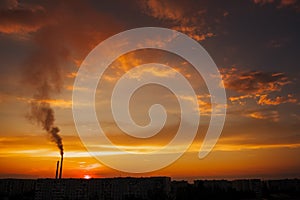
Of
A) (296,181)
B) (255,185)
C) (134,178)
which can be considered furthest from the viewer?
(296,181)

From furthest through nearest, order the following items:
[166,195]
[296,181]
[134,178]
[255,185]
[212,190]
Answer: [296,181], [255,185], [212,190], [134,178], [166,195]

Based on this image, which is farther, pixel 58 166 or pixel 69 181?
pixel 58 166

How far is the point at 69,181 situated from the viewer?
5347 centimetres

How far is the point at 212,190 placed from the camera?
192 ft

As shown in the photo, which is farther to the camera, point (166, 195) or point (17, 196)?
point (17, 196)

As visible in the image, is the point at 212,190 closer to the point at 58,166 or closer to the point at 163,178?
the point at 163,178

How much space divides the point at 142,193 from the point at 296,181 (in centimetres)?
Answer: 4246

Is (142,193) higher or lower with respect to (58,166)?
lower

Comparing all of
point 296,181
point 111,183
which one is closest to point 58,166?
point 111,183

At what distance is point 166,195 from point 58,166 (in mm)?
23417

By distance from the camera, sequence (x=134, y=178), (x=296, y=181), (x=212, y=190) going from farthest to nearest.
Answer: (x=296, y=181) < (x=212, y=190) < (x=134, y=178)

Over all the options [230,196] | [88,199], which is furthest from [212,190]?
[88,199]

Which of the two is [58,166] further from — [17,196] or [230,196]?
[230,196]

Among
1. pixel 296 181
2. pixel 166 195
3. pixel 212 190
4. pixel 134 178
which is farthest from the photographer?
pixel 296 181
